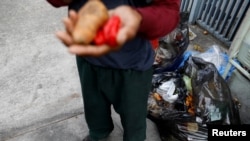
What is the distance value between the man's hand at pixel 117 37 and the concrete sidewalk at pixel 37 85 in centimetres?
128

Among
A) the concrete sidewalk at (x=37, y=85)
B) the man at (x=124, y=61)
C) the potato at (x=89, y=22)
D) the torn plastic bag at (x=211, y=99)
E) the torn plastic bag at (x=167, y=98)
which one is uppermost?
the potato at (x=89, y=22)

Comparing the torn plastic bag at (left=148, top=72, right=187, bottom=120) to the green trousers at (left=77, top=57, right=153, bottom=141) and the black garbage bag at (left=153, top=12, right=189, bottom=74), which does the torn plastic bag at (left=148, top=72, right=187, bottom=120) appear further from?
the green trousers at (left=77, top=57, right=153, bottom=141)

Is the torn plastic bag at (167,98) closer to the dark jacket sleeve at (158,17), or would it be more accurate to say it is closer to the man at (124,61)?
the man at (124,61)

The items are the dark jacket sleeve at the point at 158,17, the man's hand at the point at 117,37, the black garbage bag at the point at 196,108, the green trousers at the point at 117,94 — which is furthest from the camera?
the black garbage bag at the point at 196,108

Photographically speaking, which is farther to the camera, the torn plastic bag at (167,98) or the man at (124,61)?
the torn plastic bag at (167,98)

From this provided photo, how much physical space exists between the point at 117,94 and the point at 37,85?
1.16m

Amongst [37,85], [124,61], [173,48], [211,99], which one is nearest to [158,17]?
[124,61]

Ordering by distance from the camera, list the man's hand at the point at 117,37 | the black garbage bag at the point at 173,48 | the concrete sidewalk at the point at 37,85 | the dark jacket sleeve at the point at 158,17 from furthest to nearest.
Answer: the black garbage bag at the point at 173,48 < the concrete sidewalk at the point at 37,85 < the dark jacket sleeve at the point at 158,17 < the man's hand at the point at 117,37

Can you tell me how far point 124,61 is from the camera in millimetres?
1176

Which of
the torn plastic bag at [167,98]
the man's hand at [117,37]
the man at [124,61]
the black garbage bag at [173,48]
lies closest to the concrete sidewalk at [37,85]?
the torn plastic bag at [167,98]

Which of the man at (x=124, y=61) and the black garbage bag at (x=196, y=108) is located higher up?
the man at (x=124, y=61)

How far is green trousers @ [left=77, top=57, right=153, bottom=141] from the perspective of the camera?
1258mm

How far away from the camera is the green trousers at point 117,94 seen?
126cm

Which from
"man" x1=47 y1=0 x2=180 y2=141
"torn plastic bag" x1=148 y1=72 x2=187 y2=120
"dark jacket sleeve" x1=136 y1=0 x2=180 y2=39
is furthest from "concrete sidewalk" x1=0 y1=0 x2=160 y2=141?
"dark jacket sleeve" x1=136 y1=0 x2=180 y2=39
